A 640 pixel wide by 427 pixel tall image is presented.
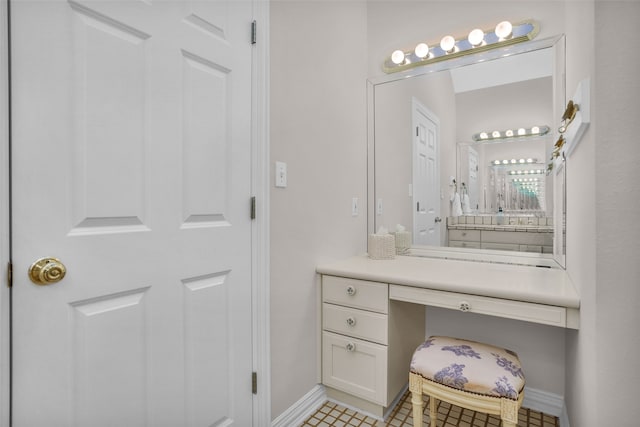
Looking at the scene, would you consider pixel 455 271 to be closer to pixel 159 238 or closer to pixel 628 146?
pixel 628 146

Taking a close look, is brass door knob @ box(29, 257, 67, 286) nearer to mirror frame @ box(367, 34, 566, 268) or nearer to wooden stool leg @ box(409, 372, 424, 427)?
wooden stool leg @ box(409, 372, 424, 427)

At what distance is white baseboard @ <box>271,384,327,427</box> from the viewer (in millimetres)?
1560

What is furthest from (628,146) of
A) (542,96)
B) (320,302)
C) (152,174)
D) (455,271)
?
(320,302)

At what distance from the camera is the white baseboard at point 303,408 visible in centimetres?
156

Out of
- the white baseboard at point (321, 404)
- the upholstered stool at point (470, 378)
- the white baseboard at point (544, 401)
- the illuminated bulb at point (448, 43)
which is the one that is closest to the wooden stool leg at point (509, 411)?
the upholstered stool at point (470, 378)

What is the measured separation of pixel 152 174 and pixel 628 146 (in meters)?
1.27

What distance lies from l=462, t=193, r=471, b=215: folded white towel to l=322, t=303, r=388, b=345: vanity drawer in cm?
87

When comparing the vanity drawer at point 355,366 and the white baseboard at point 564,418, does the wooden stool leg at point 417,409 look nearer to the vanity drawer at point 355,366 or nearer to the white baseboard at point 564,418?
the vanity drawer at point 355,366

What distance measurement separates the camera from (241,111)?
1.32m

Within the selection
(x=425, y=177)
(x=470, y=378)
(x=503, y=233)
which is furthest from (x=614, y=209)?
(x=425, y=177)

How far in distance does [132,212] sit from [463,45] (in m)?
1.93

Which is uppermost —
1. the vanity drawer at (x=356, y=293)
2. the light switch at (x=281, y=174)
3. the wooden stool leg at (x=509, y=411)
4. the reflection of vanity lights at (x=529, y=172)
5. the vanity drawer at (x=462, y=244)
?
the reflection of vanity lights at (x=529, y=172)

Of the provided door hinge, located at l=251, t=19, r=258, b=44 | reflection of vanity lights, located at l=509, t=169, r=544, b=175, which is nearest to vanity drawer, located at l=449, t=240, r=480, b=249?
reflection of vanity lights, located at l=509, t=169, r=544, b=175

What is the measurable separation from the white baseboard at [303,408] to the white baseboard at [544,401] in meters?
1.07
